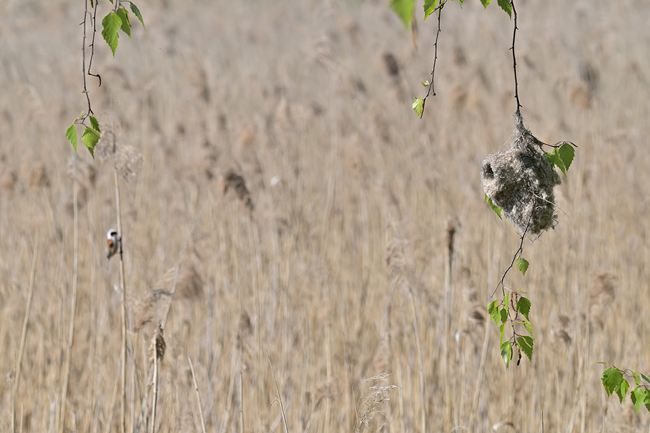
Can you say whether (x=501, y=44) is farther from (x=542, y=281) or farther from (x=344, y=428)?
(x=344, y=428)

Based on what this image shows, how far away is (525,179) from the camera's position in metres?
1.22

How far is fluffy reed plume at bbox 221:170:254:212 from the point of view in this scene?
2.66m

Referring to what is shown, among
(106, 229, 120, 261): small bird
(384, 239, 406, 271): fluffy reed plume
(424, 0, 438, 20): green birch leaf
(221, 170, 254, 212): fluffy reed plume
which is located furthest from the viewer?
(221, 170, 254, 212): fluffy reed plume

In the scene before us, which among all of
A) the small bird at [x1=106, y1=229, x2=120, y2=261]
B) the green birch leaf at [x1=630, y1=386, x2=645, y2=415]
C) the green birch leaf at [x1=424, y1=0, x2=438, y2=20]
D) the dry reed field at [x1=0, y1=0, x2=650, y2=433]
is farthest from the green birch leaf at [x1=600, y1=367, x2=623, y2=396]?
the small bird at [x1=106, y1=229, x2=120, y2=261]

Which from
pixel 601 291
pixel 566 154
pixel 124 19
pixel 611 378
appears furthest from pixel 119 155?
pixel 601 291

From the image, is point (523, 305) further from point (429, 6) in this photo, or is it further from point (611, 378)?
point (429, 6)

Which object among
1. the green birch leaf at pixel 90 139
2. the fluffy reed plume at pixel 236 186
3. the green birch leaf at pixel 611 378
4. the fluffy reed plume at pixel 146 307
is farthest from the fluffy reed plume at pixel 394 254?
the green birch leaf at pixel 90 139

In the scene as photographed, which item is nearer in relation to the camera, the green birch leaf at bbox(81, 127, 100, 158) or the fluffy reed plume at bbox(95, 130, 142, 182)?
the green birch leaf at bbox(81, 127, 100, 158)

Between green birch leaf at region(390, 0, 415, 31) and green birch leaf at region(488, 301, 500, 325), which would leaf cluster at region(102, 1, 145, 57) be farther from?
green birch leaf at region(488, 301, 500, 325)

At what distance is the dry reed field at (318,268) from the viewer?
7.59 feet

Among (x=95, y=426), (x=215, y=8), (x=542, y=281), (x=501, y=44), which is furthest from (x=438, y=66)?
(x=95, y=426)

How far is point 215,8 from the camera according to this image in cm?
1309

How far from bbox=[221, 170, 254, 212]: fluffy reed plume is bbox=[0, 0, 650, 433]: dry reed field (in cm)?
2

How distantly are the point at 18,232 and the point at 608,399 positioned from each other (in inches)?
132
